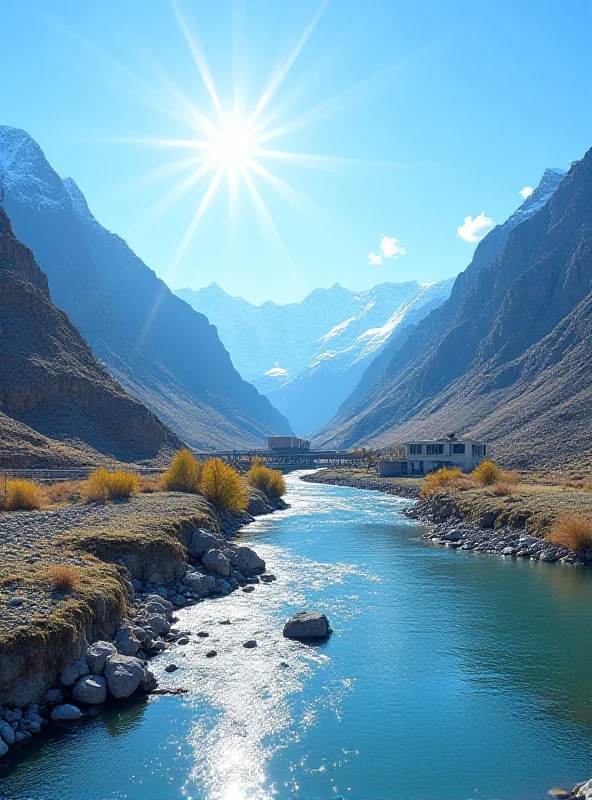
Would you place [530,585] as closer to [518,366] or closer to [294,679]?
[294,679]

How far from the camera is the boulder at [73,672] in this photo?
62.9ft

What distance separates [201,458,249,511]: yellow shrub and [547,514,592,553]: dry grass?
27360 mm

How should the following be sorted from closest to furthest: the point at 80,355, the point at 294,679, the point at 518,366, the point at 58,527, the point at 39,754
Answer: the point at 39,754
the point at 294,679
the point at 58,527
the point at 80,355
the point at 518,366

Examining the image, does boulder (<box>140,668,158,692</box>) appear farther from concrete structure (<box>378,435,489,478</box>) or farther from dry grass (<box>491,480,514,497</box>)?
concrete structure (<box>378,435,489,478</box>)

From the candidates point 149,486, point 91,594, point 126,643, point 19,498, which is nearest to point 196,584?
point 126,643

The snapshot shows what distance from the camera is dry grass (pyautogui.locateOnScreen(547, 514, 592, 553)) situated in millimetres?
40000

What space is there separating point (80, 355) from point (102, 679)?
92904mm

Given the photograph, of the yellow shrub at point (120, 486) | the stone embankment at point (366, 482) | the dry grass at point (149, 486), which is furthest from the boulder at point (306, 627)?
the stone embankment at point (366, 482)

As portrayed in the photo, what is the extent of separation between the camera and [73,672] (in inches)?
761

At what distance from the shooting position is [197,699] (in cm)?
2016

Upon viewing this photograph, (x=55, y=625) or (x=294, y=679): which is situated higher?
(x=55, y=625)

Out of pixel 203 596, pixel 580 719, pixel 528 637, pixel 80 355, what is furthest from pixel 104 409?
pixel 580 719

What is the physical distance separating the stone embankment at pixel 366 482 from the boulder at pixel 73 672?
2857 inches

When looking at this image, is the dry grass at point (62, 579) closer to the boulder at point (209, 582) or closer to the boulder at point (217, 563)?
the boulder at point (209, 582)
